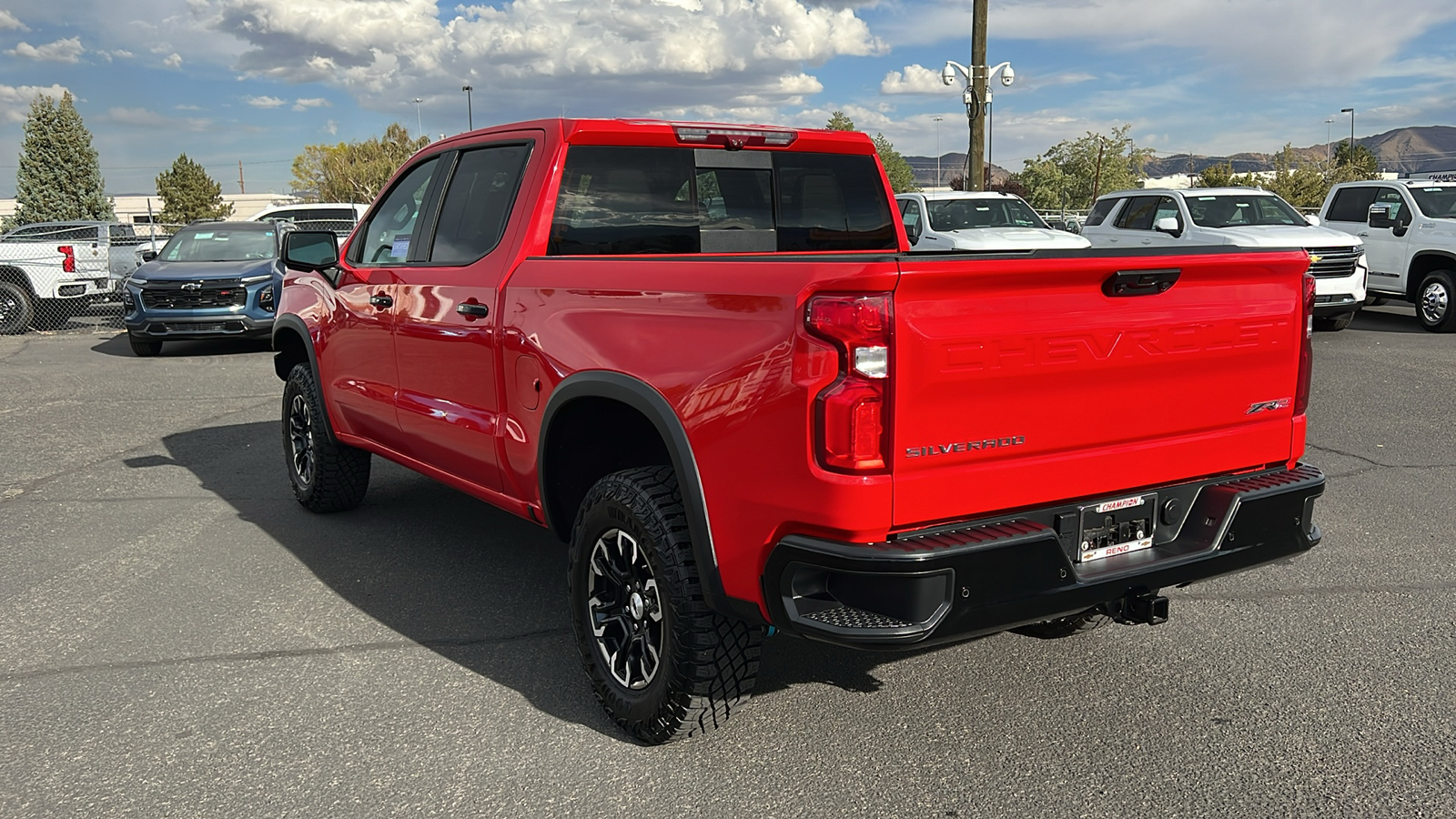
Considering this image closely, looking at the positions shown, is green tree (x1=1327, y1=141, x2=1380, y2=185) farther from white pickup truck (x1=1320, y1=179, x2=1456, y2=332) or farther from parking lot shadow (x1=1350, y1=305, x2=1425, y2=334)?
white pickup truck (x1=1320, y1=179, x2=1456, y2=332)

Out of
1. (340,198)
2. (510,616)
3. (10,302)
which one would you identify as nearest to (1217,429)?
(510,616)

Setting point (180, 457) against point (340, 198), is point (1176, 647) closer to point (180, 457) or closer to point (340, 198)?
point (180, 457)

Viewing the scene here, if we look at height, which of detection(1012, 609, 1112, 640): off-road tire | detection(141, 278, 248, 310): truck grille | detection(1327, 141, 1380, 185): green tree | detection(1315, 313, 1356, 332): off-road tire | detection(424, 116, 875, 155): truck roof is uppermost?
detection(1327, 141, 1380, 185): green tree

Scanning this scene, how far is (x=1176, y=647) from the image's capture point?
4.19 meters

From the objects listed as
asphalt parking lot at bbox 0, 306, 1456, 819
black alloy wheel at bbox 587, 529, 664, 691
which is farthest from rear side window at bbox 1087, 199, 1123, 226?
black alloy wheel at bbox 587, 529, 664, 691

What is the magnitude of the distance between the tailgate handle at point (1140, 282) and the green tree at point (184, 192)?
70.8m

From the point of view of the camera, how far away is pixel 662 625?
3348mm

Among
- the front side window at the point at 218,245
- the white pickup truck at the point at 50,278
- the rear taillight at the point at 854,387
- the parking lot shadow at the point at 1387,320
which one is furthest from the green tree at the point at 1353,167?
the rear taillight at the point at 854,387

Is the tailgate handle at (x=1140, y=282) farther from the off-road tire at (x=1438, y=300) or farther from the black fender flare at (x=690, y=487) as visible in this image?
the off-road tire at (x=1438, y=300)

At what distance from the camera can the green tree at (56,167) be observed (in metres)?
49.7

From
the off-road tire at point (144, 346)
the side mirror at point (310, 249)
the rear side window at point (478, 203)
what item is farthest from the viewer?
the off-road tire at point (144, 346)

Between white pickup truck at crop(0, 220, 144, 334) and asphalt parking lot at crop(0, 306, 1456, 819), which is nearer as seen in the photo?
asphalt parking lot at crop(0, 306, 1456, 819)

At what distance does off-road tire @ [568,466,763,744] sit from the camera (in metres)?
3.25

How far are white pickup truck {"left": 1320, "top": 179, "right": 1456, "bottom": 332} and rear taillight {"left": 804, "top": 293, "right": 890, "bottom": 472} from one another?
1429 centimetres
